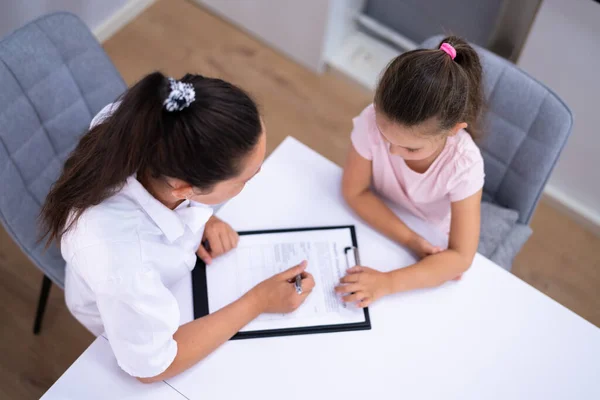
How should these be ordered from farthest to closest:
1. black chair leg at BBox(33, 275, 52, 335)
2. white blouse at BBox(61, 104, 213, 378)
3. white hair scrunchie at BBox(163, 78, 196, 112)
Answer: black chair leg at BBox(33, 275, 52, 335) < white blouse at BBox(61, 104, 213, 378) < white hair scrunchie at BBox(163, 78, 196, 112)

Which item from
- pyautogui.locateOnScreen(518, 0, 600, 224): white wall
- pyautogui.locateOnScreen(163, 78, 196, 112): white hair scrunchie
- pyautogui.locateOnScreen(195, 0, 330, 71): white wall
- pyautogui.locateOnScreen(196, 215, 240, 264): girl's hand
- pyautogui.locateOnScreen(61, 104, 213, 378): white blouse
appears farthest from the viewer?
pyautogui.locateOnScreen(195, 0, 330, 71): white wall

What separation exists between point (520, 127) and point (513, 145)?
0.05 metres

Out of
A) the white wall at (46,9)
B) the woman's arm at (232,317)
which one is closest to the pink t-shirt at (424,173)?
the woman's arm at (232,317)

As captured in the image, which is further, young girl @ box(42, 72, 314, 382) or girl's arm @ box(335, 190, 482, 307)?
girl's arm @ box(335, 190, 482, 307)

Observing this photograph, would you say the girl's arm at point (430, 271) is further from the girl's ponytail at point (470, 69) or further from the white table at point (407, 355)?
the girl's ponytail at point (470, 69)

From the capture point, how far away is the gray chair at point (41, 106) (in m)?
1.21

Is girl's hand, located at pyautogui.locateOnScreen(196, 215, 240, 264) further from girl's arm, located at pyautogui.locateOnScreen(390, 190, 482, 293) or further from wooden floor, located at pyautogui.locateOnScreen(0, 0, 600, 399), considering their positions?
wooden floor, located at pyautogui.locateOnScreen(0, 0, 600, 399)

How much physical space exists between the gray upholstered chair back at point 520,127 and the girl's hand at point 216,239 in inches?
24.8

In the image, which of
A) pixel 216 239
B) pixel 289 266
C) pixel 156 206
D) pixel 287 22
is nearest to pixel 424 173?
pixel 289 266

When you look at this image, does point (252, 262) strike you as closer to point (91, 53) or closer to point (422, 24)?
point (91, 53)

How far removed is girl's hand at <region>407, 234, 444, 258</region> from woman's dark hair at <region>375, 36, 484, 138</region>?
0.25 metres

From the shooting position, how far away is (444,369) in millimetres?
1088

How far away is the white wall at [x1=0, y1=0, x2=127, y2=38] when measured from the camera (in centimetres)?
195

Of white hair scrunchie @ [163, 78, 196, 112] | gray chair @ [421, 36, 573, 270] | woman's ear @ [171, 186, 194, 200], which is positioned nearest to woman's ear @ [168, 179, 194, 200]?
woman's ear @ [171, 186, 194, 200]
